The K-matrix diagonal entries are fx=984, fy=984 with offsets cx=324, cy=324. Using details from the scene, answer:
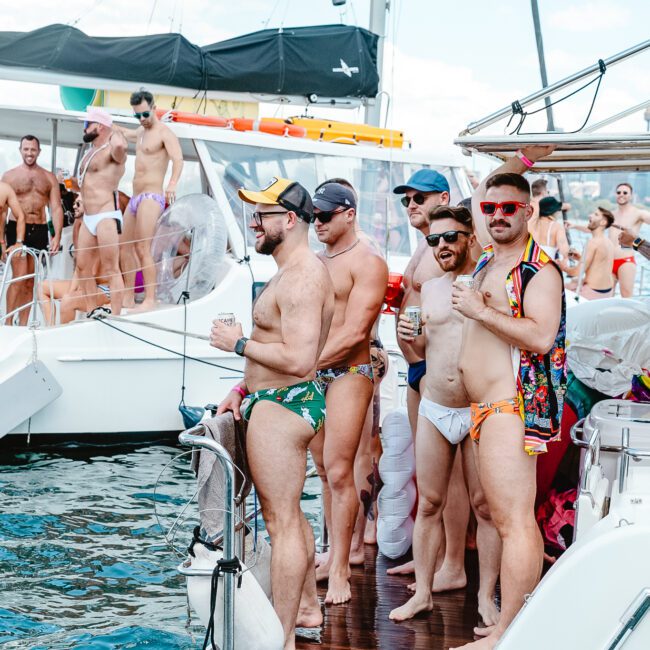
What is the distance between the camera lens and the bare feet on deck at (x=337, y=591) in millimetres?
4934

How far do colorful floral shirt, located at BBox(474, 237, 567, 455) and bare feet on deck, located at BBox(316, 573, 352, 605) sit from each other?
1524 millimetres

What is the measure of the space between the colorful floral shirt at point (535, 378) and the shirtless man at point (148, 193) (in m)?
6.84

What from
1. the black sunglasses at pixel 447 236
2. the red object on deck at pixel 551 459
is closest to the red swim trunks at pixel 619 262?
the red object on deck at pixel 551 459

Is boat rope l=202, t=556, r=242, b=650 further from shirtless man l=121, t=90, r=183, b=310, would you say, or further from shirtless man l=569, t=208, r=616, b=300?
shirtless man l=569, t=208, r=616, b=300

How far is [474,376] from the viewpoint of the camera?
412 cm

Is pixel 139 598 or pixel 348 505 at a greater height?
pixel 348 505

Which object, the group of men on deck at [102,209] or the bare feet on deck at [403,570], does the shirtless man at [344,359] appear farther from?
the group of men on deck at [102,209]

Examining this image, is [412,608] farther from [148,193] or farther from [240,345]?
[148,193]

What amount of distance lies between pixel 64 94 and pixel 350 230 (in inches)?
347

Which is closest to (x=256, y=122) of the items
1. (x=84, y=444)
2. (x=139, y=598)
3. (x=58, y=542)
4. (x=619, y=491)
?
(x=84, y=444)

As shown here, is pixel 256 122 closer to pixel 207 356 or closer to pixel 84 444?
pixel 207 356

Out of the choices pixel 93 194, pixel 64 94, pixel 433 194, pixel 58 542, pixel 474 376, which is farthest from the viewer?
pixel 64 94

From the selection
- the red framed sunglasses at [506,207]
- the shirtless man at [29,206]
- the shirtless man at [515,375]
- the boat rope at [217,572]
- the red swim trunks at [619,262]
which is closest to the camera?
the boat rope at [217,572]

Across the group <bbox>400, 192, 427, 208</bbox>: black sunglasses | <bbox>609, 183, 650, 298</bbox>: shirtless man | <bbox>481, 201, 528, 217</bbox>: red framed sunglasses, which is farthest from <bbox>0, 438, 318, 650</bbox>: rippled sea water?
<bbox>609, 183, 650, 298</bbox>: shirtless man
